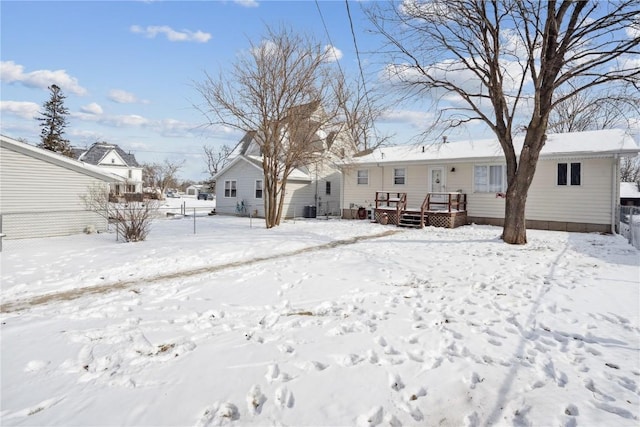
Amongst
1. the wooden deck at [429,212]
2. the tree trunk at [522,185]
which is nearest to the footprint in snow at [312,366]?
the tree trunk at [522,185]

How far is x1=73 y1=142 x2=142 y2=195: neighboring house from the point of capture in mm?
46188

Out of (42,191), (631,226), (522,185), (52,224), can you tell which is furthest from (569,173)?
(42,191)

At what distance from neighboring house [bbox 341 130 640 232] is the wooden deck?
479mm

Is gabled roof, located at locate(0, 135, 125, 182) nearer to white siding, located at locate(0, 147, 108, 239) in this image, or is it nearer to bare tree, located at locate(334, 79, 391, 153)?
white siding, located at locate(0, 147, 108, 239)

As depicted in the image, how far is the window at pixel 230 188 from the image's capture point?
2434 centimetres

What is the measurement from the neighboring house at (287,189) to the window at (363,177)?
5.30ft

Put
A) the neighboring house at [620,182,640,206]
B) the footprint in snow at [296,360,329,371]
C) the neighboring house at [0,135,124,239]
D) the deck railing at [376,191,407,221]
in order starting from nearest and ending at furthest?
1. the footprint in snow at [296,360,329,371]
2. the neighboring house at [0,135,124,239]
3. the deck railing at [376,191,407,221]
4. the neighboring house at [620,182,640,206]

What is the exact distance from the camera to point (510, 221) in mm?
11133

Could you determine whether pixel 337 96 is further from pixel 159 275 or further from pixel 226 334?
pixel 226 334

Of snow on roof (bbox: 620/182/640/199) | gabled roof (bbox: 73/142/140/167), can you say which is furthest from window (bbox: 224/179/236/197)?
snow on roof (bbox: 620/182/640/199)

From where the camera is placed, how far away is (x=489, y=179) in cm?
1652

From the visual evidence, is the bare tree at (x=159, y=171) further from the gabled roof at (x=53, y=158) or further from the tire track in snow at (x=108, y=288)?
the tire track in snow at (x=108, y=288)

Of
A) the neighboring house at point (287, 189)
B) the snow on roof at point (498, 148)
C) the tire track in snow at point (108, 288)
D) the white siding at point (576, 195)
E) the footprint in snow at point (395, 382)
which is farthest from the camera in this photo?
the neighboring house at point (287, 189)

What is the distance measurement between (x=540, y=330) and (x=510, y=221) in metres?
7.72
